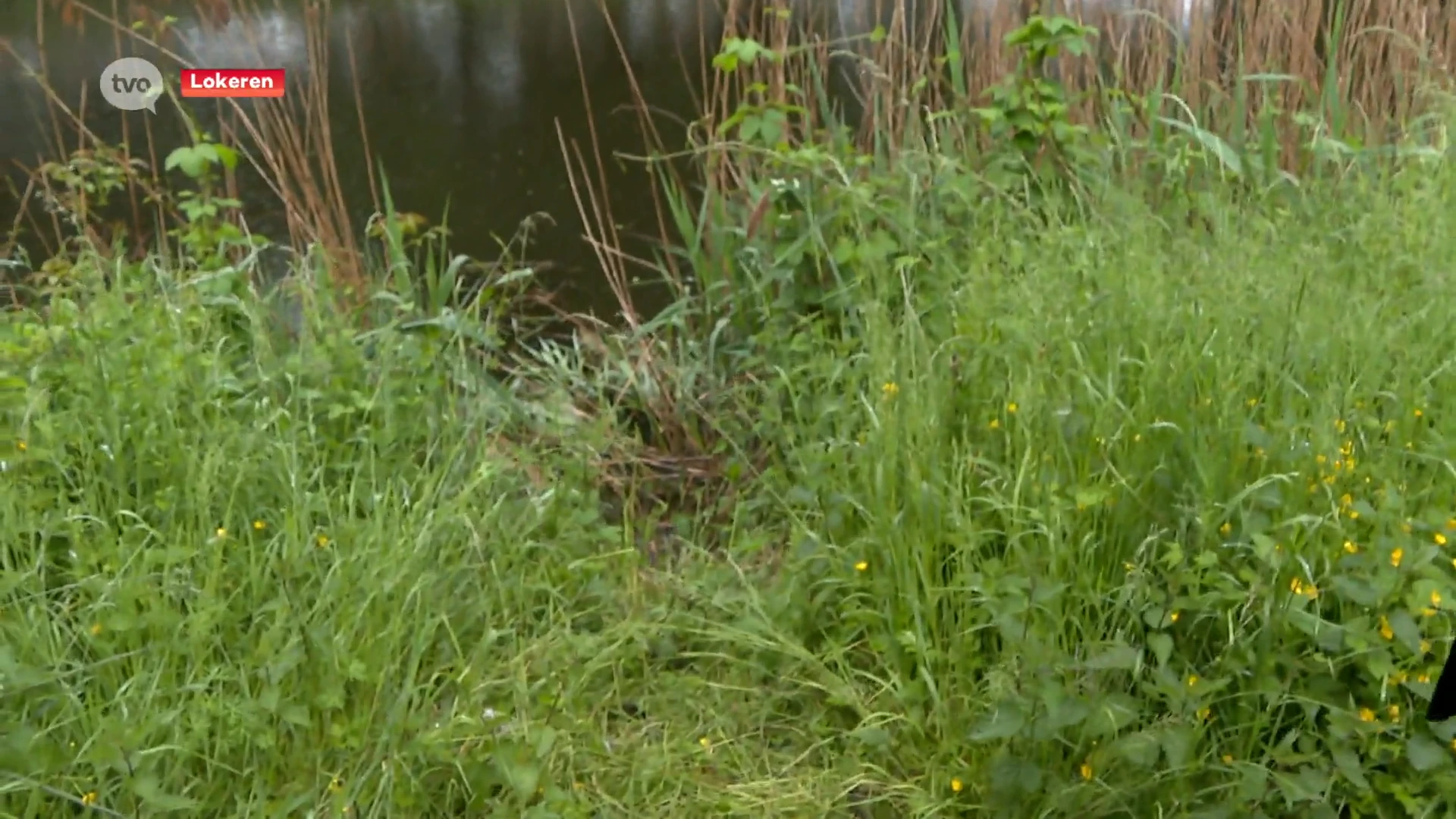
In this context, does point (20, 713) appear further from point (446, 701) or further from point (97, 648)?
point (446, 701)

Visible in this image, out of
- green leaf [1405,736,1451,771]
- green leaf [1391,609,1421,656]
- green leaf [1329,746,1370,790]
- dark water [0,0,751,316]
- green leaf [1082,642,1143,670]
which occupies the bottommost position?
green leaf [1329,746,1370,790]

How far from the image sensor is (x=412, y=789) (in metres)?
1.53

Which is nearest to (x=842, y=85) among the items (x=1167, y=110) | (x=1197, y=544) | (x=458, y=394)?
(x=1167, y=110)

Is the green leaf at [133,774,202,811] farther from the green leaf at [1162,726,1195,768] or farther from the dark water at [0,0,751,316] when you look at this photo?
the dark water at [0,0,751,316]

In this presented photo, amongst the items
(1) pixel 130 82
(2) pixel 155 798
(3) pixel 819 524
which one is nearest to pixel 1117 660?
(3) pixel 819 524

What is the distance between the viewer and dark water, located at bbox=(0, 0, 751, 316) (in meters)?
4.05

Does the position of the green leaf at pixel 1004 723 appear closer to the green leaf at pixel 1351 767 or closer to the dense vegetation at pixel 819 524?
the dense vegetation at pixel 819 524

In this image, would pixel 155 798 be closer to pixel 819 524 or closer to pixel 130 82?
pixel 819 524

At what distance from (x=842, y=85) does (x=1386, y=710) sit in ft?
8.92

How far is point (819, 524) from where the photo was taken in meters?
1.98

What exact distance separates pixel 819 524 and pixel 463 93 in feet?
15.2

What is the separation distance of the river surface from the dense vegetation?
3.36ft

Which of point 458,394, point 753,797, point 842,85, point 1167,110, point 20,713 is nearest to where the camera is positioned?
point 20,713
